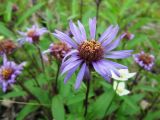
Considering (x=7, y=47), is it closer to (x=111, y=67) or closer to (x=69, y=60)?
(x=69, y=60)

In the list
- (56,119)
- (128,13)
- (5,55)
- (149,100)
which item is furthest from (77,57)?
(128,13)

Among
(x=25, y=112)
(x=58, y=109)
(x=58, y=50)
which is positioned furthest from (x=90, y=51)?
(x=25, y=112)

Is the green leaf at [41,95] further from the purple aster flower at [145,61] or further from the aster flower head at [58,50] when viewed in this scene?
the purple aster flower at [145,61]

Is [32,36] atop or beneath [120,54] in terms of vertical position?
atop

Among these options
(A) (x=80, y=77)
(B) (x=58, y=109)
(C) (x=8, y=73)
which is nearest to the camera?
(A) (x=80, y=77)

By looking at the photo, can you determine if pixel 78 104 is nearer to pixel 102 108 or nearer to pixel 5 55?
pixel 102 108

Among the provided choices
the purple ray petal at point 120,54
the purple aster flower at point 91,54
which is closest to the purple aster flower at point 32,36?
the purple aster flower at point 91,54

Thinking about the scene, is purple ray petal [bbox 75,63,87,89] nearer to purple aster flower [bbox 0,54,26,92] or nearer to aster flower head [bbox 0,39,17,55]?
purple aster flower [bbox 0,54,26,92]
